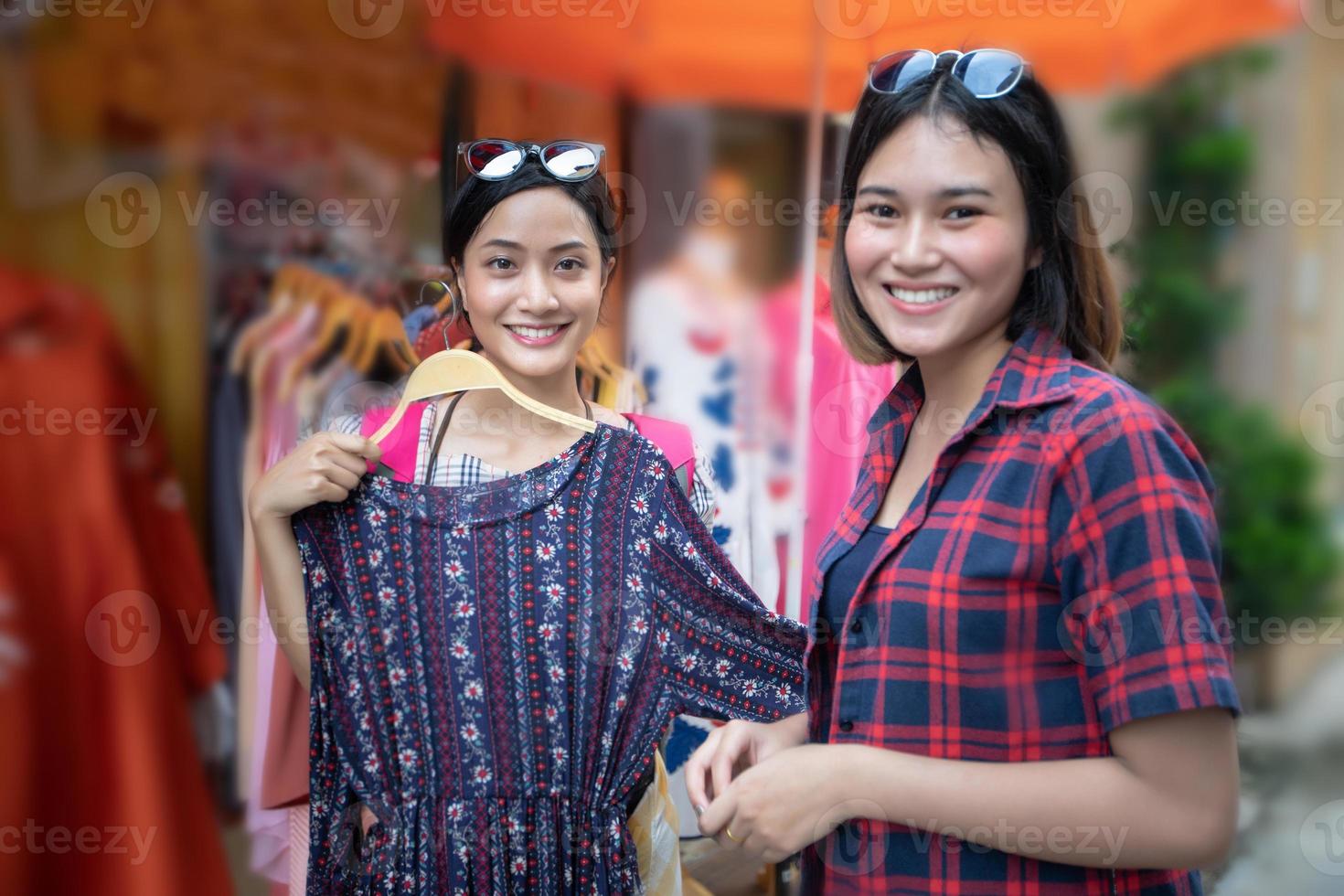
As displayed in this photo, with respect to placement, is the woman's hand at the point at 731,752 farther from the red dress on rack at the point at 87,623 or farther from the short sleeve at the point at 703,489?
the red dress on rack at the point at 87,623

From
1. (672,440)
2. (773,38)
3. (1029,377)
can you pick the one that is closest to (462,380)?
(672,440)

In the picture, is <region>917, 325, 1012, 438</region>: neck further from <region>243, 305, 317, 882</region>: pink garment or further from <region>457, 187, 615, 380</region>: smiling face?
<region>243, 305, 317, 882</region>: pink garment

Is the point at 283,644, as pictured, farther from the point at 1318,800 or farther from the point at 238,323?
the point at 1318,800

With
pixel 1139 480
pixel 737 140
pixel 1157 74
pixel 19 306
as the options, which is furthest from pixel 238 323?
pixel 1157 74

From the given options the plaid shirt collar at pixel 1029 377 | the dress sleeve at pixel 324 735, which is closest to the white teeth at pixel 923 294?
the plaid shirt collar at pixel 1029 377

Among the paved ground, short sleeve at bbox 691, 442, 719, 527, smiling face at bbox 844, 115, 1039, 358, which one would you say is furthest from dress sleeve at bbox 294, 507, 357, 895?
the paved ground

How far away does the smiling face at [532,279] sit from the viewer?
57.8 inches

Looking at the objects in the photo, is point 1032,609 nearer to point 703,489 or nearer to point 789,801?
point 789,801

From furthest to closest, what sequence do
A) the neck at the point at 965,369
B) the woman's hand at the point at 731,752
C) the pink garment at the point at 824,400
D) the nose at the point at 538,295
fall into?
the pink garment at the point at 824,400
the nose at the point at 538,295
the woman's hand at the point at 731,752
the neck at the point at 965,369

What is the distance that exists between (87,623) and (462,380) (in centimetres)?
74

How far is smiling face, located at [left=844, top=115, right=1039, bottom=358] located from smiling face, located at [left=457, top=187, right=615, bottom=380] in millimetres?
506

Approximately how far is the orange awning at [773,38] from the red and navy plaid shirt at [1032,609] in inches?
40.0

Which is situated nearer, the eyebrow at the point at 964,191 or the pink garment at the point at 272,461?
the eyebrow at the point at 964,191

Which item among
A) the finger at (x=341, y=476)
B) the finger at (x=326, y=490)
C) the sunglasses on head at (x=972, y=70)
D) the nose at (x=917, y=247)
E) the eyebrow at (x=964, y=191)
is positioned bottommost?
the finger at (x=326, y=490)
